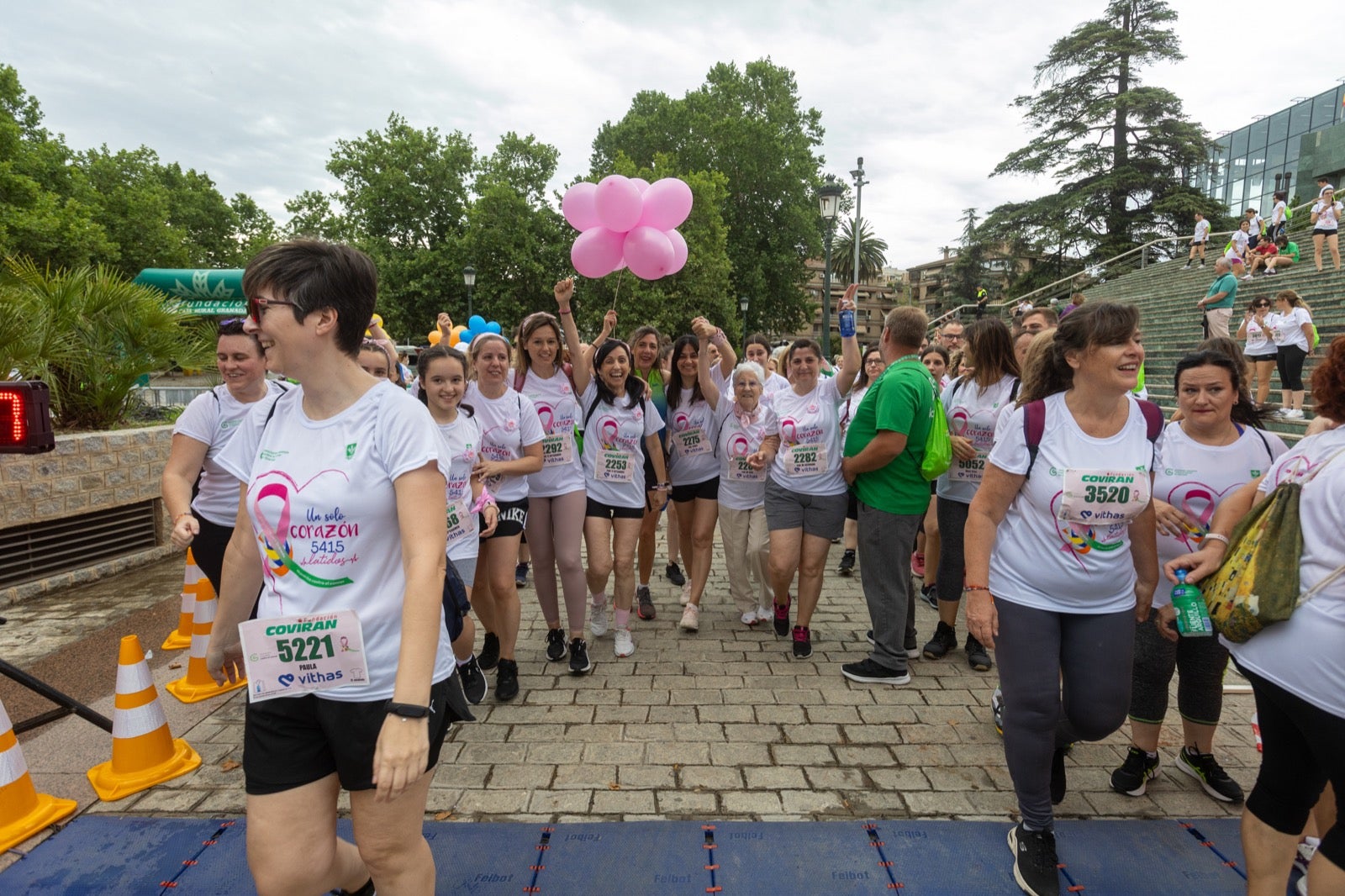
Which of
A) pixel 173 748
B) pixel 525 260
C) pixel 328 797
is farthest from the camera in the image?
pixel 525 260

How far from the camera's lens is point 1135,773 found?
10.1ft

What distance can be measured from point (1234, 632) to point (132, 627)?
250 inches

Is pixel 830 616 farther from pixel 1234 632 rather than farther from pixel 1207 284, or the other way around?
pixel 1207 284

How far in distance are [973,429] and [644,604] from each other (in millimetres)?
2698

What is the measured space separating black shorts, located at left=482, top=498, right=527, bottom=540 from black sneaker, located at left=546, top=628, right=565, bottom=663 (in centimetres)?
84

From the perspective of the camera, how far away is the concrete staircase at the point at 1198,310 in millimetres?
12047

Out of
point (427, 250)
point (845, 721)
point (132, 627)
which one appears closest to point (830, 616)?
point (845, 721)

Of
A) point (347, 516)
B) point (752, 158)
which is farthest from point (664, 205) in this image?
point (752, 158)

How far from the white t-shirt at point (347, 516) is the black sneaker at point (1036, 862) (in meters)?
2.24

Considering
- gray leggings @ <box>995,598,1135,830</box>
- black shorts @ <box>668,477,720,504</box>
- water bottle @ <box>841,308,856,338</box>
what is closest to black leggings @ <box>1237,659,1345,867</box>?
gray leggings @ <box>995,598,1135,830</box>

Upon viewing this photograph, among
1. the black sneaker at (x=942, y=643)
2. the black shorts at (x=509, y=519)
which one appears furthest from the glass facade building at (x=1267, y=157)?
the black shorts at (x=509, y=519)

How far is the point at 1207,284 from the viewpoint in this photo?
18.8 meters

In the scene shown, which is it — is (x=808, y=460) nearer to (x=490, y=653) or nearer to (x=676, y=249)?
(x=676, y=249)

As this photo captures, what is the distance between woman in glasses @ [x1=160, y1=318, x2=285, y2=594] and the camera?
3.44 metres
